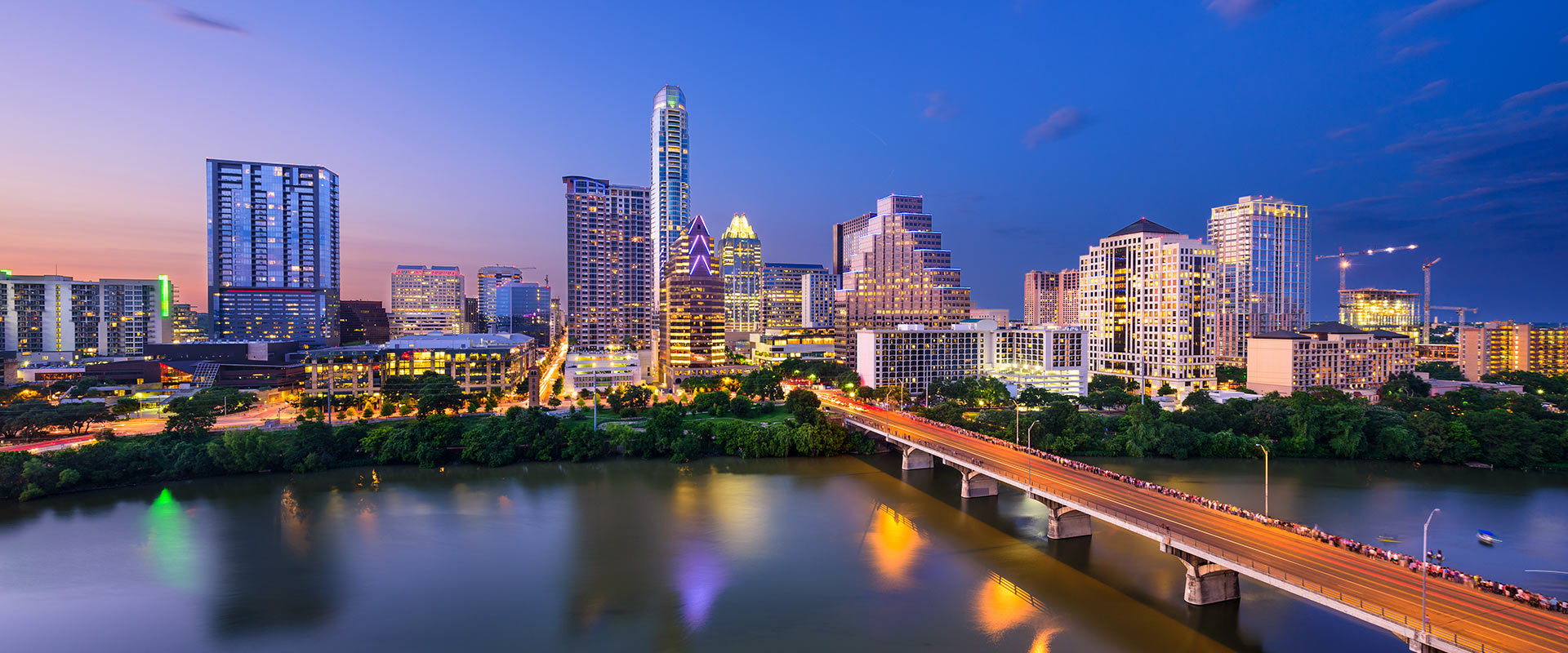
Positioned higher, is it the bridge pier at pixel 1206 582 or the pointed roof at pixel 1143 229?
the pointed roof at pixel 1143 229

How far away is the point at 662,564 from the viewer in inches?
1237

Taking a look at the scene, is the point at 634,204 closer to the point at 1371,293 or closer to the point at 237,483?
the point at 237,483

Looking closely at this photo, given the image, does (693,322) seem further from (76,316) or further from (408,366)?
(76,316)

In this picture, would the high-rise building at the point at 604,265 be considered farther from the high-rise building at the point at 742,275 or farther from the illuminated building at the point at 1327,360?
the illuminated building at the point at 1327,360

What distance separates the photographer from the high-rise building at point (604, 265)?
4993 inches

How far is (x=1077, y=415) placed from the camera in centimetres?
5716

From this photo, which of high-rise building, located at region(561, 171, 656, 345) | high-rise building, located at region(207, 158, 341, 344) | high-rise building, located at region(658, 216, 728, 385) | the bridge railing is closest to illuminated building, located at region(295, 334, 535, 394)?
high-rise building, located at region(658, 216, 728, 385)

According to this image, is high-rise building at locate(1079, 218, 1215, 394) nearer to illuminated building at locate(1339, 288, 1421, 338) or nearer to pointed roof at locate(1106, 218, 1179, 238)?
pointed roof at locate(1106, 218, 1179, 238)

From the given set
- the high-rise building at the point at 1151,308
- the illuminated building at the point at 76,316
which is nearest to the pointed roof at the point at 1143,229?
the high-rise building at the point at 1151,308

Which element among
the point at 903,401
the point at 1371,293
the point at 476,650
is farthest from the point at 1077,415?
the point at 1371,293

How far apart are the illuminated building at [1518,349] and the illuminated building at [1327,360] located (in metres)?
35.8

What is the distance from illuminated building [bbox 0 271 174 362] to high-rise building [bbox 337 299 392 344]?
156 ft

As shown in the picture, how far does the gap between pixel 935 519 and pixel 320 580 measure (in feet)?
93.2

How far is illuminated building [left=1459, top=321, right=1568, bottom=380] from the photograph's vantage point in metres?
107
